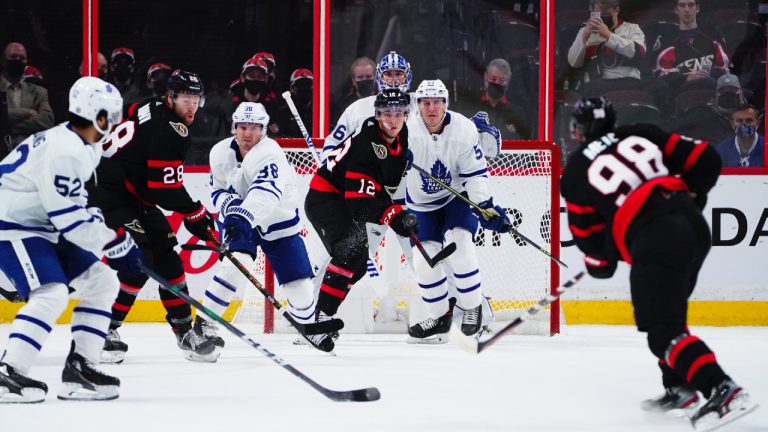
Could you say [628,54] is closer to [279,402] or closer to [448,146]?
[448,146]

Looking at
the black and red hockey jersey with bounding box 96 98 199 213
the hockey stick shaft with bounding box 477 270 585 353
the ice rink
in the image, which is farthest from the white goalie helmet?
the hockey stick shaft with bounding box 477 270 585 353

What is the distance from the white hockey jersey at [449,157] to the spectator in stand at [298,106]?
1.10 meters

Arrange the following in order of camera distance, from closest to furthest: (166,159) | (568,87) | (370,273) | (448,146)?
(166,159), (448,146), (370,273), (568,87)

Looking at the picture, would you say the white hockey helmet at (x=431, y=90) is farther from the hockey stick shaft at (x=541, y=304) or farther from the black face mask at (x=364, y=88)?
the hockey stick shaft at (x=541, y=304)

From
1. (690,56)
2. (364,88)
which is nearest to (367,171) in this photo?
(364,88)

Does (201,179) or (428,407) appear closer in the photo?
(428,407)

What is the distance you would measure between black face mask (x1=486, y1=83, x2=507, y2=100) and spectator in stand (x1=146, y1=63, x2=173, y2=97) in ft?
5.93

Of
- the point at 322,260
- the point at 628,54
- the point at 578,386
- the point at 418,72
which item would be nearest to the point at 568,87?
the point at 628,54

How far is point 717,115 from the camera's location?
20.4 ft

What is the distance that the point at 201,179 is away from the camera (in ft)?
19.7

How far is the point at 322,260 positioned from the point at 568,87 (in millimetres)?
1745

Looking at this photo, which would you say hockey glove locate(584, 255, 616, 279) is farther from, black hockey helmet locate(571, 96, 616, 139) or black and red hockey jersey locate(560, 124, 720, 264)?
black hockey helmet locate(571, 96, 616, 139)

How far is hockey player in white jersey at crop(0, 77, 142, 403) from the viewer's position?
323cm

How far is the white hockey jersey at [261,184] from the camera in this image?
462 cm
